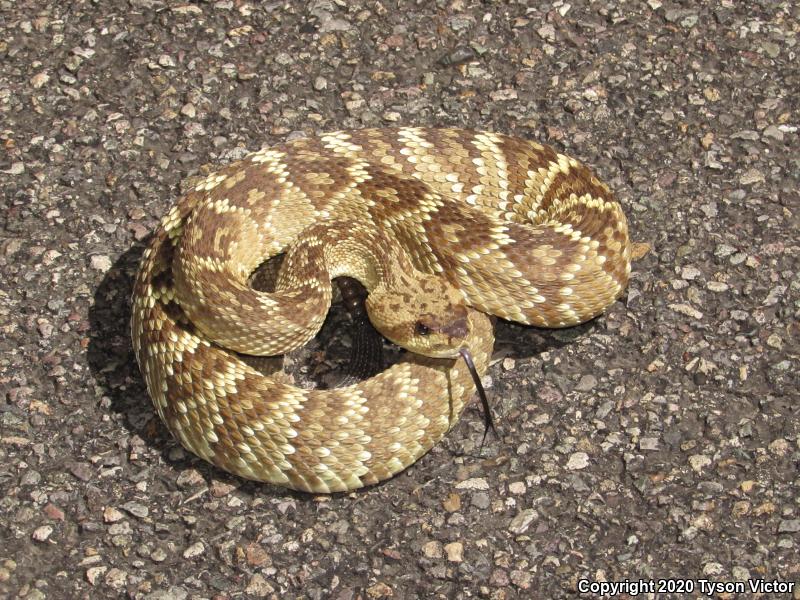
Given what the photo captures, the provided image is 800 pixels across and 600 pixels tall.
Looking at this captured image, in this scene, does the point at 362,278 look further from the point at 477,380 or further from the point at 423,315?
the point at 477,380

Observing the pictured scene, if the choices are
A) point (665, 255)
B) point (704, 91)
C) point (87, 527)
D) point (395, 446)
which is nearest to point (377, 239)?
point (395, 446)

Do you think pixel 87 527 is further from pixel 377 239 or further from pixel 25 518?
pixel 377 239

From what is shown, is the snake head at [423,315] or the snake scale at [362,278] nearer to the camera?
the snake scale at [362,278]

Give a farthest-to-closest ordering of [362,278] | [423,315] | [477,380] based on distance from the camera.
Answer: [362,278] < [423,315] < [477,380]

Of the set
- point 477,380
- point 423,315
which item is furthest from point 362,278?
point 477,380

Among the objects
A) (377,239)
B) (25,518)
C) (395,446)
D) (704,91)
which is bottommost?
(25,518)
